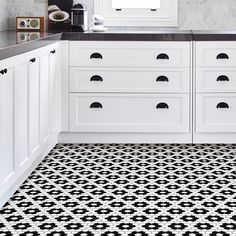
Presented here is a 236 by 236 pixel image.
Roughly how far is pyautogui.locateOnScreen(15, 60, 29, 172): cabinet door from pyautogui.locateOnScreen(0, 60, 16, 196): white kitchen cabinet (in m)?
0.11

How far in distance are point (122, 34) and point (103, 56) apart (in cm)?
23

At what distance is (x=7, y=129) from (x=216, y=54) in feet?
7.45

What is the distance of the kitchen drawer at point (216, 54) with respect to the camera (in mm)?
5242

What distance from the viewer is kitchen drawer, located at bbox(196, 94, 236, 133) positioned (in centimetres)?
530

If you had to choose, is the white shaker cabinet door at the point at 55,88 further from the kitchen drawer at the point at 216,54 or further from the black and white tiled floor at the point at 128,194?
the kitchen drawer at the point at 216,54

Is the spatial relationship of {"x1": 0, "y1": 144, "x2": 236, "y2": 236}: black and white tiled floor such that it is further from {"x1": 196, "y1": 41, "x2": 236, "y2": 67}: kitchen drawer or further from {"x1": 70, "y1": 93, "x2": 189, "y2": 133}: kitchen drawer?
{"x1": 196, "y1": 41, "x2": 236, "y2": 67}: kitchen drawer

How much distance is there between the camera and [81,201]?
149 inches

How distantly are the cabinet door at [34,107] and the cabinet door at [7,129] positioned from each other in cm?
51

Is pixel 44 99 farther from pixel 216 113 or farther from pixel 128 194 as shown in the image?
pixel 216 113

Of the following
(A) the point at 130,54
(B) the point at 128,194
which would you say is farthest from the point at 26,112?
(A) the point at 130,54

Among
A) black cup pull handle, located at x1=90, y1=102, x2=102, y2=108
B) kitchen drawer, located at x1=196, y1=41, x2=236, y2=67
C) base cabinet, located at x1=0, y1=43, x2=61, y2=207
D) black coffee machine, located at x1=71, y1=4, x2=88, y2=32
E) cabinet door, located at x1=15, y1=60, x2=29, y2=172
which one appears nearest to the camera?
base cabinet, located at x1=0, y1=43, x2=61, y2=207

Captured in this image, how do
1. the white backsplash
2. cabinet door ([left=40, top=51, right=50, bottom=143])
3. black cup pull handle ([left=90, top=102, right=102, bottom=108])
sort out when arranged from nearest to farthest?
cabinet door ([left=40, top=51, right=50, bottom=143]) → black cup pull handle ([left=90, top=102, right=102, bottom=108]) → the white backsplash

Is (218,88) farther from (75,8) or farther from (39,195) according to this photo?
(39,195)

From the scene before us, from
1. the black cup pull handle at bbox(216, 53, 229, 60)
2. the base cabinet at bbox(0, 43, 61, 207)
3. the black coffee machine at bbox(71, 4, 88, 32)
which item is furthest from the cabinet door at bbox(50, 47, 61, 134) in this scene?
the black cup pull handle at bbox(216, 53, 229, 60)
